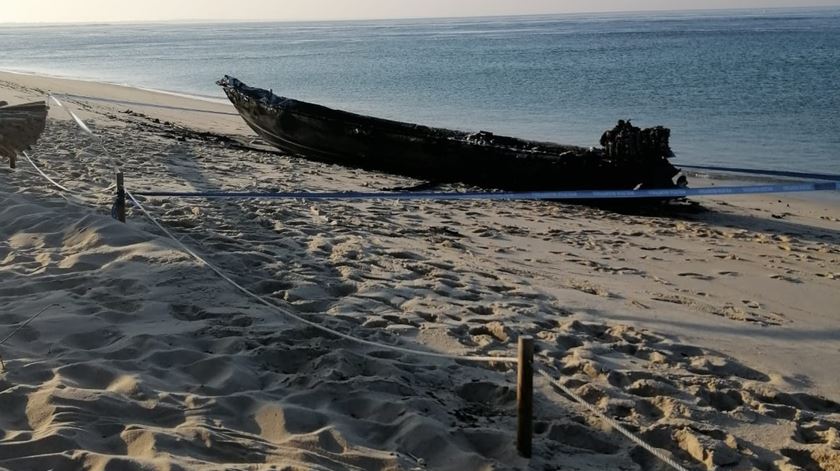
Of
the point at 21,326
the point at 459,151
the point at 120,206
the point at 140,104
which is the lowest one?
the point at 21,326

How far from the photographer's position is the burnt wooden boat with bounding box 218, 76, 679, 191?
9422mm

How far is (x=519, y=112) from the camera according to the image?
22.2 meters

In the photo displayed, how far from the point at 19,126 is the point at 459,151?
5.68 meters

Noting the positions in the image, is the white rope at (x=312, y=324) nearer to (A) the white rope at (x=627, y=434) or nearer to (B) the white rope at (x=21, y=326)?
(A) the white rope at (x=627, y=434)

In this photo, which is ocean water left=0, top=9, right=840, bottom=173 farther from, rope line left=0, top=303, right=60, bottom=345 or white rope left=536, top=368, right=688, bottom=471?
rope line left=0, top=303, right=60, bottom=345

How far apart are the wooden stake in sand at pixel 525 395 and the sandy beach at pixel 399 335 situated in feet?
0.33

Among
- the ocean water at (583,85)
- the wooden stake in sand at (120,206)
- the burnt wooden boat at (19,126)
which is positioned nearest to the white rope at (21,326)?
the wooden stake in sand at (120,206)

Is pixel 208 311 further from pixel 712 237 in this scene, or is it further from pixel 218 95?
pixel 218 95

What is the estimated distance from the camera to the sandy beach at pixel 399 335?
358 centimetres

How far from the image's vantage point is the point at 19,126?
30.3ft

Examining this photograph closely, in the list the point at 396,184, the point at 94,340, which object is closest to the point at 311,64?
the point at 396,184

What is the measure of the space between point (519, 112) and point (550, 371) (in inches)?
720

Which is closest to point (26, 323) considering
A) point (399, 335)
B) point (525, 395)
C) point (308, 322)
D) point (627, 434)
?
point (308, 322)

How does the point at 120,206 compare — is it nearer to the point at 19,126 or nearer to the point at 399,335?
the point at 19,126
